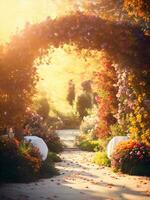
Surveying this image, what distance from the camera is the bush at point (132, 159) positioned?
47.6 feet

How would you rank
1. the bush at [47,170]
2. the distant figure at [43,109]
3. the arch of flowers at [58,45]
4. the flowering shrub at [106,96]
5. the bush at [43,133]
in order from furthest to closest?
the distant figure at [43,109], the bush at [43,133], the flowering shrub at [106,96], the bush at [47,170], the arch of flowers at [58,45]

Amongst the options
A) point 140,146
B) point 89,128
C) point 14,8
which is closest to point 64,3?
point 14,8

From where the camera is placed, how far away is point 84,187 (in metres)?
12.5

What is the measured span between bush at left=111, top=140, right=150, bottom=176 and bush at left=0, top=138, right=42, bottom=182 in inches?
101

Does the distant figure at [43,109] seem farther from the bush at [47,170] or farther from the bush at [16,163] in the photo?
the bush at [16,163]

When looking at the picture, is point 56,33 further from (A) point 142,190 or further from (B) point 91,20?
(A) point 142,190

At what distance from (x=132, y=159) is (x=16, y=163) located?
359 cm

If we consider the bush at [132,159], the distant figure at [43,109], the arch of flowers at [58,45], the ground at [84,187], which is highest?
the arch of flowers at [58,45]

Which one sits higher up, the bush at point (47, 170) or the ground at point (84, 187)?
the bush at point (47, 170)

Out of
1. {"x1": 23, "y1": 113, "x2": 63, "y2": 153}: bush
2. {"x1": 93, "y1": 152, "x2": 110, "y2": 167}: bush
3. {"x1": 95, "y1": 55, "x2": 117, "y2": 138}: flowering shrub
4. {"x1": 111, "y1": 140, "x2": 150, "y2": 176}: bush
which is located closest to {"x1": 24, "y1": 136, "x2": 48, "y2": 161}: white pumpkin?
{"x1": 111, "y1": 140, "x2": 150, "y2": 176}: bush

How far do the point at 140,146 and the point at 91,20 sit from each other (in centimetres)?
553

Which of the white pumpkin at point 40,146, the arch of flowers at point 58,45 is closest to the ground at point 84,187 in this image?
the white pumpkin at point 40,146

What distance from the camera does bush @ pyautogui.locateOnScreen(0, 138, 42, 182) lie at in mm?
12930

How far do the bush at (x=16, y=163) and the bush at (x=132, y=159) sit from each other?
257cm
